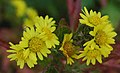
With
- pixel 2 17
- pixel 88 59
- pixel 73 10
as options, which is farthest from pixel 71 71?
pixel 2 17

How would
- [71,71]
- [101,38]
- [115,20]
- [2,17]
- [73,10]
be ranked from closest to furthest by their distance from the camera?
[101,38]
[71,71]
[73,10]
[115,20]
[2,17]

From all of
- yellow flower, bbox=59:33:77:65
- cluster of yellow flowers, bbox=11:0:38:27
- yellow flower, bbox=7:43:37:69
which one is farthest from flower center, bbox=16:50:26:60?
cluster of yellow flowers, bbox=11:0:38:27

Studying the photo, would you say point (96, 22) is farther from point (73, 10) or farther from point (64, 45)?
point (73, 10)

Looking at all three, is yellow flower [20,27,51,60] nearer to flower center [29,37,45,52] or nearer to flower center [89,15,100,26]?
flower center [29,37,45,52]

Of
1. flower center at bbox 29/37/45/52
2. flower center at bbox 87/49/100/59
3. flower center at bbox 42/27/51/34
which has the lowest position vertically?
flower center at bbox 87/49/100/59

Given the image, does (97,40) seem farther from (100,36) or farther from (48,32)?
(48,32)

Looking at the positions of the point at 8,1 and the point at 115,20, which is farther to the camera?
the point at 8,1

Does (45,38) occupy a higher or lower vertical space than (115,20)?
lower
